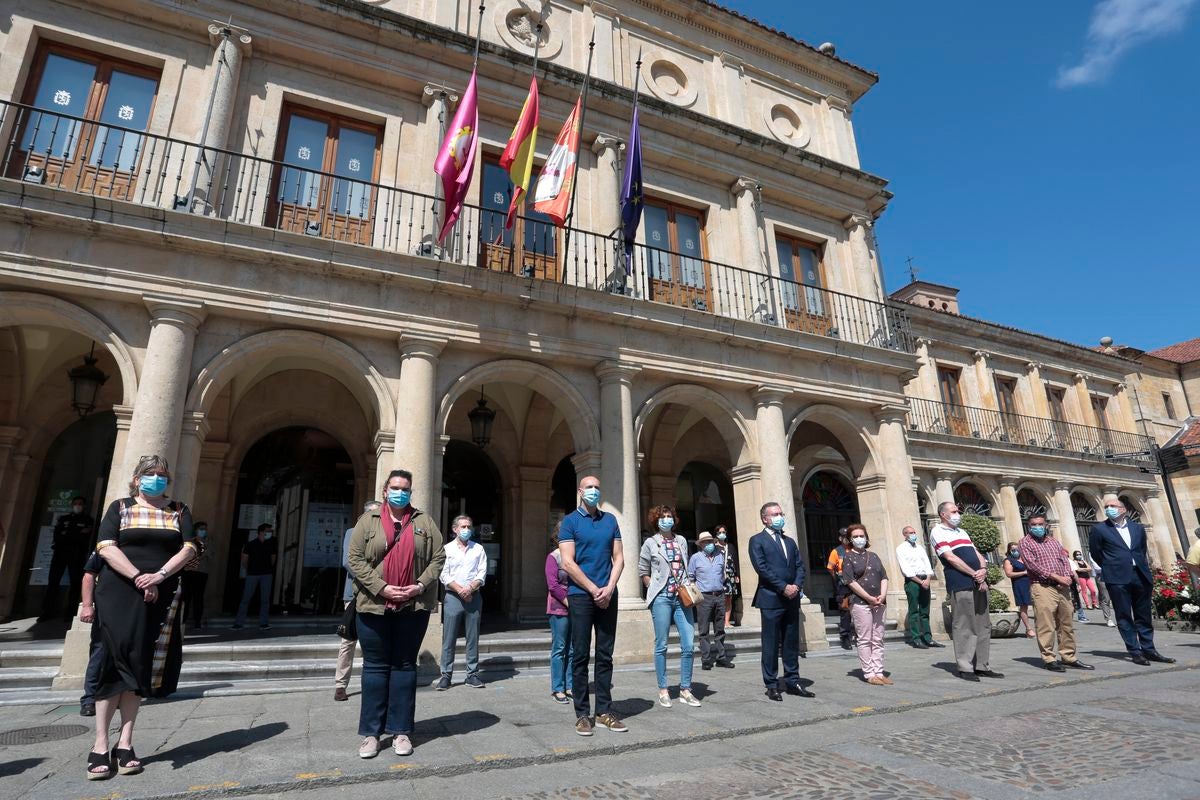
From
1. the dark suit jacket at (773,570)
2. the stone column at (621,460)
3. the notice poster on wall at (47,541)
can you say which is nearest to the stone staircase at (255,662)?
the stone column at (621,460)

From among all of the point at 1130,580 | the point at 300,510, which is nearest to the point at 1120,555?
the point at 1130,580

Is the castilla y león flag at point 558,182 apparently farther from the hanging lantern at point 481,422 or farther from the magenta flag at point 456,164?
the hanging lantern at point 481,422

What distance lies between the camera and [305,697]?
5.82 meters

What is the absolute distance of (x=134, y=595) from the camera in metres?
3.67

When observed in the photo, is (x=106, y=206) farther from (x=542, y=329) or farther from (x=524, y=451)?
(x=524, y=451)

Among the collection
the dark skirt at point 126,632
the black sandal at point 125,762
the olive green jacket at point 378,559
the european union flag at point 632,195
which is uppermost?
the european union flag at point 632,195

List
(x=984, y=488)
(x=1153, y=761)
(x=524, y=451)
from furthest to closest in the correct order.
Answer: (x=984, y=488) → (x=524, y=451) → (x=1153, y=761)

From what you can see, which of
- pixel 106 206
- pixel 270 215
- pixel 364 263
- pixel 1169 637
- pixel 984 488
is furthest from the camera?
pixel 984 488

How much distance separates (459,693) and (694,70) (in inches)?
497

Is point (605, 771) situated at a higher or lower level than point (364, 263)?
lower

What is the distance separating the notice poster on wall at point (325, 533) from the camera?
11266 mm

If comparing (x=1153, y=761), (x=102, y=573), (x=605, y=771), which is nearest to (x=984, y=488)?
(x=1153, y=761)

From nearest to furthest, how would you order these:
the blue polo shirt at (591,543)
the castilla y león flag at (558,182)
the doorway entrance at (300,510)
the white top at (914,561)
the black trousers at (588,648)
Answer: the black trousers at (588,648), the blue polo shirt at (591,543), the castilla y león flag at (558,182), the white top at (914,561), the doorway entrance at (300,510)

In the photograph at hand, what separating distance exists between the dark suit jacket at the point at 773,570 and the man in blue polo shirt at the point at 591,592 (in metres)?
1.69
